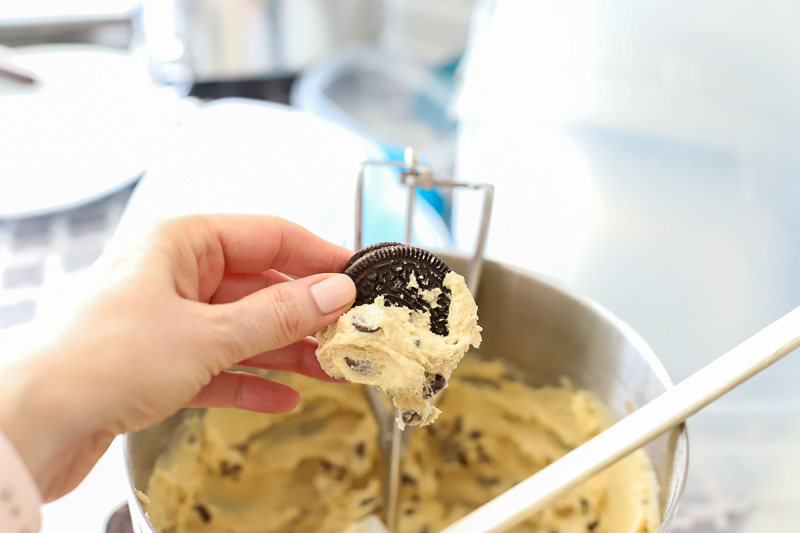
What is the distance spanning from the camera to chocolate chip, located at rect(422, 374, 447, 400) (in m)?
0.47

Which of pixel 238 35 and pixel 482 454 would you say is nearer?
pixel 482 454

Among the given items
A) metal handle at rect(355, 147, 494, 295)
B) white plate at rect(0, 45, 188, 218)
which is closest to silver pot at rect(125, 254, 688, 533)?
metal handle at rect(355, 147, 494, 295)

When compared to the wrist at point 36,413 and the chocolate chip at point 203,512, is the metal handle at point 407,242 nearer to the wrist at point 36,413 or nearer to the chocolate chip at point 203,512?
the chocolate chip at point 203,512

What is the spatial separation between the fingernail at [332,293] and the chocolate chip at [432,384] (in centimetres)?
9

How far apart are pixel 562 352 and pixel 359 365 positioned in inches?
10.3

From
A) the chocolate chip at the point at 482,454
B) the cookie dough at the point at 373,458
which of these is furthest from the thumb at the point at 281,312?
the chocolate chip at the point at 482,454

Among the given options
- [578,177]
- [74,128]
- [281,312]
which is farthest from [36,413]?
[74,128]

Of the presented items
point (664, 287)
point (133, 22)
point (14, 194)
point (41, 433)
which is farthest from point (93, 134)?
point (664, 287)

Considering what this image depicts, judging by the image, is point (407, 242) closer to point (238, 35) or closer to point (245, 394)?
point (245, 394)

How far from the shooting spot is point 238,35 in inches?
45.0

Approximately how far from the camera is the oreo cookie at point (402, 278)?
1.51 ft

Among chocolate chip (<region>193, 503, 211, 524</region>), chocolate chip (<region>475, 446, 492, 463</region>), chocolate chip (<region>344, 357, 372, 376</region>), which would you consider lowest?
chocolate chip (<region>475, 446, 492, 463</region>)

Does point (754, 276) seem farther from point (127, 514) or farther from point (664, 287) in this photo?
point (127, 514)

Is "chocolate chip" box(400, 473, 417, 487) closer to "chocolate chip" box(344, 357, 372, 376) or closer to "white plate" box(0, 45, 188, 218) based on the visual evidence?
"chocolate chip" box(344, 357, 372, 376)
